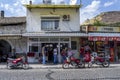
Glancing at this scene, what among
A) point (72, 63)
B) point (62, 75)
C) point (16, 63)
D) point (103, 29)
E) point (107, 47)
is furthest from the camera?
point (107, 47)

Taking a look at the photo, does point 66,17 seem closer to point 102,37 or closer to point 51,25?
point 51,25

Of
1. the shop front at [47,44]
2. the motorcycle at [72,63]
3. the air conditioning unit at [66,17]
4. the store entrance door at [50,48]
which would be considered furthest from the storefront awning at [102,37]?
the motorcycle at [72,63]

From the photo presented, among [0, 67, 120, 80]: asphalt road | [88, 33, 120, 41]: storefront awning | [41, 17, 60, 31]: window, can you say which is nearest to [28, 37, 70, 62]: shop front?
[41, 17, 60, 31]: window

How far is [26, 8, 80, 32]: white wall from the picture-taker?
36562 millimetres

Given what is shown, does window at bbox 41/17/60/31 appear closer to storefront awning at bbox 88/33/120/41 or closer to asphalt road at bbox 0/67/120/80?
storefront awning at bbox 88/33/120/41

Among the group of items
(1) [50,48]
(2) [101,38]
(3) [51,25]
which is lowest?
(1) [50,48]

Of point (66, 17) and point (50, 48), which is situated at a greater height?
point (66, 17)

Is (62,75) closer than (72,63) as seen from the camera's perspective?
Yes

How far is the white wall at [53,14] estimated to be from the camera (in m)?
36.6

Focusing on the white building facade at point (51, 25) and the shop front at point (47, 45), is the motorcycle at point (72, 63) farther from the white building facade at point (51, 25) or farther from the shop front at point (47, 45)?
the white building facade at point (51, 25)

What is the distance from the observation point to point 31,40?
3600 cm

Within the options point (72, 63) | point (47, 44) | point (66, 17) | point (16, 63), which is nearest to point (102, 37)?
point (66, 17)

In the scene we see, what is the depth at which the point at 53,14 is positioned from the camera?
120ft

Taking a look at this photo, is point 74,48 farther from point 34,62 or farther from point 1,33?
point 1,33
